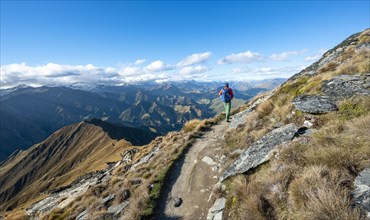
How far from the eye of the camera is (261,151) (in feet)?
33.2

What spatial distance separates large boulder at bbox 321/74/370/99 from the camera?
36.8ft

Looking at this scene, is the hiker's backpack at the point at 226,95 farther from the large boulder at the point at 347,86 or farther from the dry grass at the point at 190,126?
the large boulder at the point at 347,86

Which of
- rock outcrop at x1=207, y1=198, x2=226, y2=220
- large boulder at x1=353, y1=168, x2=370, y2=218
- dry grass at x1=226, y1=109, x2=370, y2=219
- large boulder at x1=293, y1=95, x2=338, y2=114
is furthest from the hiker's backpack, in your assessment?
large boulder at x1=353, y1=168, x2=370, y2=218

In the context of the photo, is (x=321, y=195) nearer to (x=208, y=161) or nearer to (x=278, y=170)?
(x=278, y=170)

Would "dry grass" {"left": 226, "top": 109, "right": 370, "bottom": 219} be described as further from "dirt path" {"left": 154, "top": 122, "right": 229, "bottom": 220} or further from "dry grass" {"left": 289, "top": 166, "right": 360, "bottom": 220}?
"dirt path" {"left": 154, "top": 122, "right": 229, "bottom": 220}

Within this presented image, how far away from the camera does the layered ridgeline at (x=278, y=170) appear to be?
569 centimetres

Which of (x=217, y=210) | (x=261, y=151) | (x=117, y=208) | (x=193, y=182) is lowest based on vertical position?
(x=117, y=208)

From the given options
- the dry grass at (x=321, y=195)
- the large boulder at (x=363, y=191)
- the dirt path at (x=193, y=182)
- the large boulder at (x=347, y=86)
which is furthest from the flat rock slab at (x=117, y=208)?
the large boulder at (x=347, y=86)

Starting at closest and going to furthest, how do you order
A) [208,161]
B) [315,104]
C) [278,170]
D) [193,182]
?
1. [278,170]
2. [315,104]
3. [193,182]
4. [208,161]

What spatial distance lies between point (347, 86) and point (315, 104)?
2123mm

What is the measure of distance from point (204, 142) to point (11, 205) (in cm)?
18031

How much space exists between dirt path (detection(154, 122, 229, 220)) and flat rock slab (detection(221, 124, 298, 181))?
1.83 m

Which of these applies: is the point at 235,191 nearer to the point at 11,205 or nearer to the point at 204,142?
the point at 204,142

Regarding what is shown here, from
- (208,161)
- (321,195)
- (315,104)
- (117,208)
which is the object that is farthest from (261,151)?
(117,208)
